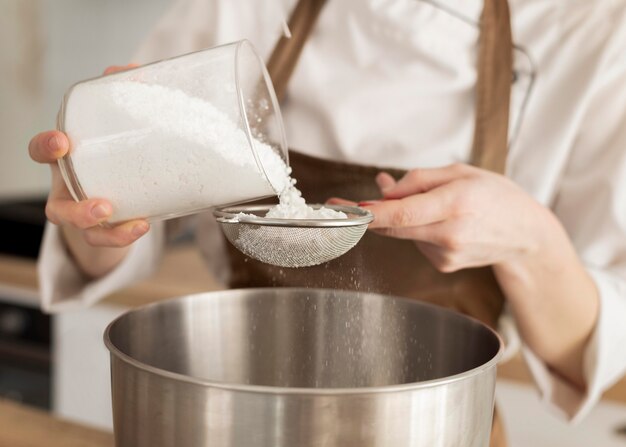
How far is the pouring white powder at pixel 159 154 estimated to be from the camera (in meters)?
0.60

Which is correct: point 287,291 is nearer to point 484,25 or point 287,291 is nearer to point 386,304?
point 386,304

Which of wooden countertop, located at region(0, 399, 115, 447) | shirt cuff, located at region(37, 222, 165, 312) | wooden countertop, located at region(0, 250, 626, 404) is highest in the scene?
shirt cuff, located at region(37, 222, 165, 312)

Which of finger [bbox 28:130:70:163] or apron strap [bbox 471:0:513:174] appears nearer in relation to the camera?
finger [bbox 28:130:70:163]

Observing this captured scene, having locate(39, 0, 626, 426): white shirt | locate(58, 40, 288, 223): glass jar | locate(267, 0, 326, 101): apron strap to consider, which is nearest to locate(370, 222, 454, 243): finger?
locate(58, 40, 288, 223): glass jar

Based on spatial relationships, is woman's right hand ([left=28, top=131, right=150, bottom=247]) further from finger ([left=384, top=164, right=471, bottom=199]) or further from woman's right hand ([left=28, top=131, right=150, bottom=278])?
finger ([left=384, top=164, right=471, bottom=199])

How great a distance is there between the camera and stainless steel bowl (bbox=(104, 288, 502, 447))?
459 millimetres

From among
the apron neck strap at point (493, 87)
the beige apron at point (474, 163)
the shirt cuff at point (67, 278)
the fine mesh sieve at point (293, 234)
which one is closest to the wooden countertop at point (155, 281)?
the shirt cuff at point (67, 278)

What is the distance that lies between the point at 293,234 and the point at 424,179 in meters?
0.17

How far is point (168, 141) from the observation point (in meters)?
0.60

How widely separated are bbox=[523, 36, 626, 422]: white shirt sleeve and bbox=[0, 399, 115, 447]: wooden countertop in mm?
523

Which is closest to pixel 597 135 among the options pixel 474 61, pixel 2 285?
pixel 474 61

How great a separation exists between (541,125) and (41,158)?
1.99 ft

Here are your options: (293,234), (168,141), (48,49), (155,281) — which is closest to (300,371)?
(293,234)

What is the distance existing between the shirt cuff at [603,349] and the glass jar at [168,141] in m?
0.44
